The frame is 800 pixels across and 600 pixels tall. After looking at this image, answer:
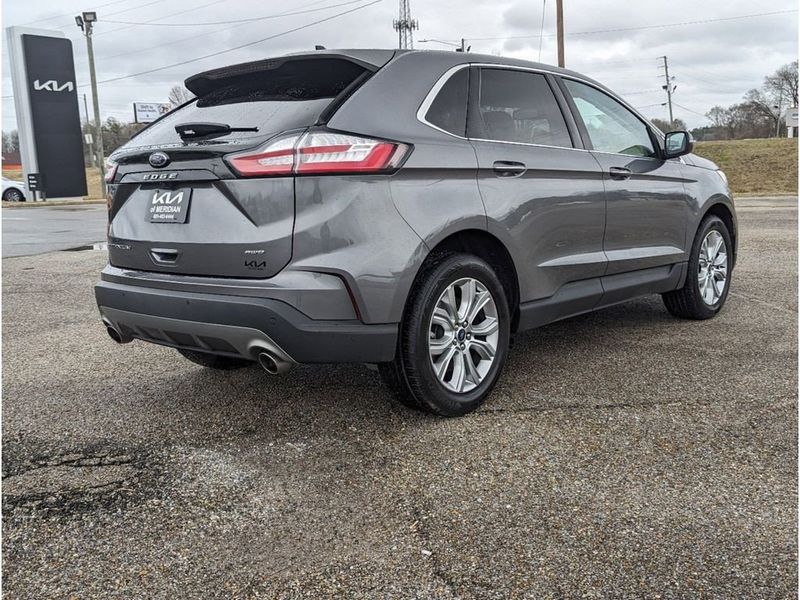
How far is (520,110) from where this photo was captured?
402 centimetres

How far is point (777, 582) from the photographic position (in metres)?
2.20

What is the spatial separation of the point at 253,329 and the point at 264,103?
1.03 meters

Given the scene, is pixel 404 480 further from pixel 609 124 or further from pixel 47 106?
pixel 47 106

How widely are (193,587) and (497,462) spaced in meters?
1.32

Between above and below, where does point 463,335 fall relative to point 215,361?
above

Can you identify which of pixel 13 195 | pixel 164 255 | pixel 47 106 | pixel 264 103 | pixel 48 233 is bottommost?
pixel 48 233

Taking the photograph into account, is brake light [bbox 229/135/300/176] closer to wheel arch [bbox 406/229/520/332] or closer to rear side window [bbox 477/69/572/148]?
wheel arch [bbox 406/229/520/332]

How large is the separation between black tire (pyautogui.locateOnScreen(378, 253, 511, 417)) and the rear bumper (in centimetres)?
11

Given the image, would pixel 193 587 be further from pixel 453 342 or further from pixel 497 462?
pixel 453 342

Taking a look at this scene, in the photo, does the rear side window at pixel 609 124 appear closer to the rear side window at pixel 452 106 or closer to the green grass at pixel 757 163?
the rear side window at pixel 452 106

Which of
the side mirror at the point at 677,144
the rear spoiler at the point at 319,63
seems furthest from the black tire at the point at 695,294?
the rear spoiler at the point at 319,63

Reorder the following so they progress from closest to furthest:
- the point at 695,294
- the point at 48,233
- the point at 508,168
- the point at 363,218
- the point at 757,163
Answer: the point at 363,218, the point at 508,168, the point at 695,294, the point at 48,233, the point at 757,163

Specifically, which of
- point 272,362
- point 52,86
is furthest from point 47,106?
point 272,362

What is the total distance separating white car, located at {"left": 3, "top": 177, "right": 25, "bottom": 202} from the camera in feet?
106
